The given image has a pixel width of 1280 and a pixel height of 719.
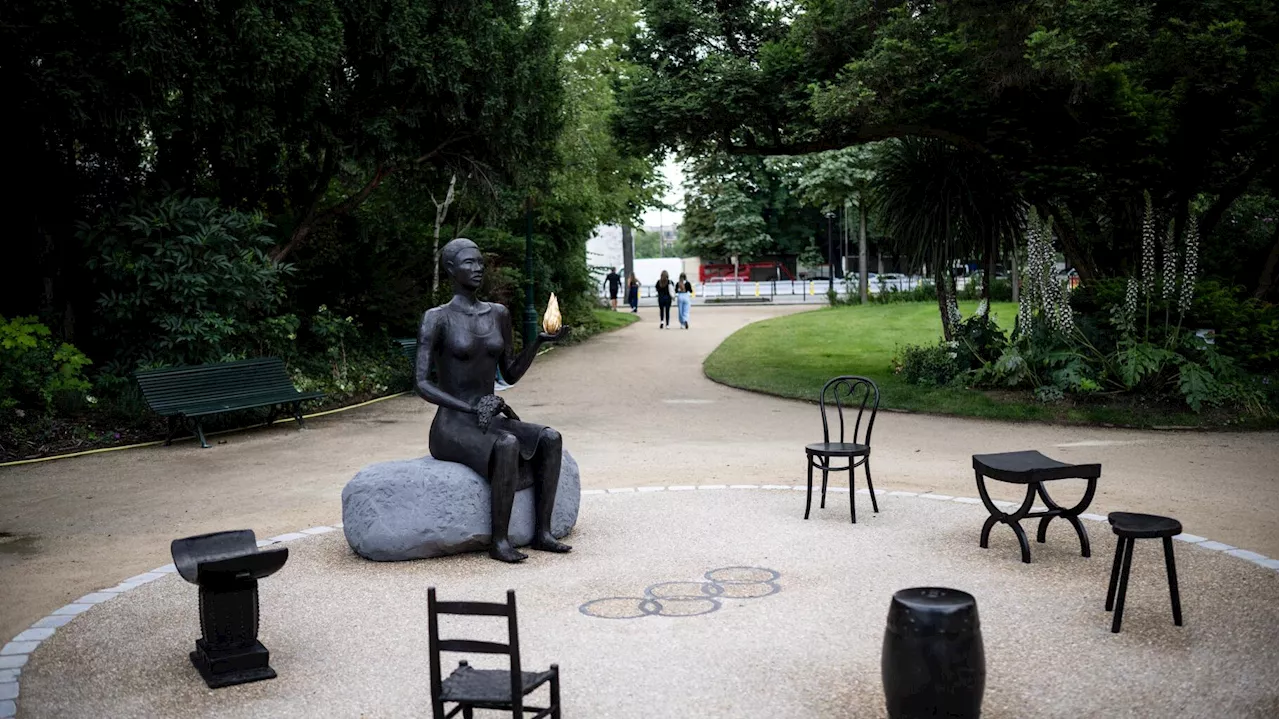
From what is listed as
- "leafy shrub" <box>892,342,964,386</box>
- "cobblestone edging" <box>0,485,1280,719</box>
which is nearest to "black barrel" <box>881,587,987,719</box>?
"cobblestone edging" <box>0,485,1280,719</box>

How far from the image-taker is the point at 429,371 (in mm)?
7793

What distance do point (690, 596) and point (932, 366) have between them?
429 inches

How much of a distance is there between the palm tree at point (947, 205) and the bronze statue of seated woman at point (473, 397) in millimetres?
10362

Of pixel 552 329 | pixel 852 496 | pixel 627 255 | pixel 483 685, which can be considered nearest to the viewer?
pixel 483 685

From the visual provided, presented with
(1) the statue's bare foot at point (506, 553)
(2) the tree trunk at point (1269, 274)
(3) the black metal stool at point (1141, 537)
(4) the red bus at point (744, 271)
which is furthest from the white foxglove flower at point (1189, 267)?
(4) the red bus at point (744, 271)

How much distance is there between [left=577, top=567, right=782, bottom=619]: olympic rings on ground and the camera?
20.9 feet

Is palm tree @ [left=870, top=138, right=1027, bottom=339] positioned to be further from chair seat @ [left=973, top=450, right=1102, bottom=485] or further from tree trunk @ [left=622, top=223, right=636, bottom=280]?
tree trunk @ [left=622, top=223, right=636, bottom=280]

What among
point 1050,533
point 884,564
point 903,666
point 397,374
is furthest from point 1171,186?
point 903,666

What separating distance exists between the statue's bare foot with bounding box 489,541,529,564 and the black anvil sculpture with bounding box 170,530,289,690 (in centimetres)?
209

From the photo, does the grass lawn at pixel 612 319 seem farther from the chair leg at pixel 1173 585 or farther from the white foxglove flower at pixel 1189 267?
the chair leg at pixel 1173 585

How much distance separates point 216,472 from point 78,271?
6.00 meters

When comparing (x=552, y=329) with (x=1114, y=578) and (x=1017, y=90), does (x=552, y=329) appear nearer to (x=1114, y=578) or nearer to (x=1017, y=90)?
(x=1114, y=578)

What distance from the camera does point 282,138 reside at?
15164mm

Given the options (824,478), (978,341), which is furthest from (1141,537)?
(978,341)
